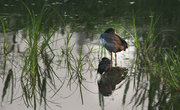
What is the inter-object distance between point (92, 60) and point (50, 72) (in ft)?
3.44

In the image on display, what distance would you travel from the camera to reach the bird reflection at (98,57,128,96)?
215 inches

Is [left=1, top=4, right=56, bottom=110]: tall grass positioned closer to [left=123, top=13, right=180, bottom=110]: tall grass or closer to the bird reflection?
the bird reflection

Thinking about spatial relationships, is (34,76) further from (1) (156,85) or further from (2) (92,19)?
(2) (92,19)

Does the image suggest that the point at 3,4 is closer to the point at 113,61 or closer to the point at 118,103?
the point at 113,61

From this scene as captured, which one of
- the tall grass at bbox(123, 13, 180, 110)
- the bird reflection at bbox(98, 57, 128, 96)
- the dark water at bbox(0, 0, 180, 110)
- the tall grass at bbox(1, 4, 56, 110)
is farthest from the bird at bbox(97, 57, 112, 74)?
the tall grass at bbox(1, 4, 56, 110)

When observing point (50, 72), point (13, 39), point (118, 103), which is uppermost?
point (13, 39)

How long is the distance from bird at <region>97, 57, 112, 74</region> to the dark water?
15 cm

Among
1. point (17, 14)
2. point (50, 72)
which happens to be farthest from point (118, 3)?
point (50, 72)

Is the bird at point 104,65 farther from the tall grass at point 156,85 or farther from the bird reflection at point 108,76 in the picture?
the tall grass at point 156,85

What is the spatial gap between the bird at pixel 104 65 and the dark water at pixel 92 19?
Answer: 0.48 ft

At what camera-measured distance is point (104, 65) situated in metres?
6.68

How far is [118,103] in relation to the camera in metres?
4.88

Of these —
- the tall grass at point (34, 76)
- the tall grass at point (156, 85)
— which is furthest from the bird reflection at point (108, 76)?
the tall grass at point (34, 76)

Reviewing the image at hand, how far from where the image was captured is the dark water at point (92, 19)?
863 cm
